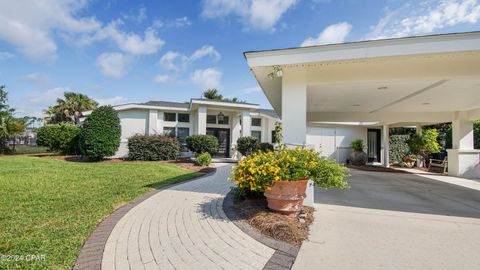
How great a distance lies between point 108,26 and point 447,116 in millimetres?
16321

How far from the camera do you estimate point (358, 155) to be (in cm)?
1396

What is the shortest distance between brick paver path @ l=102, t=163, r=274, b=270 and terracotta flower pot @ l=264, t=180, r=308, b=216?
0.75 metres

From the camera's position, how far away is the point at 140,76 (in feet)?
50.5

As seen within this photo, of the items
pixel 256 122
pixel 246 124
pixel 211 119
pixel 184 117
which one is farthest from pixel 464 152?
pixel 184 117

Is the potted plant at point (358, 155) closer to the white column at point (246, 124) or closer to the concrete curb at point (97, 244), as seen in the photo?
the white column at point (246, 124)

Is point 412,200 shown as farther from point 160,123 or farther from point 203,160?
point 160,123

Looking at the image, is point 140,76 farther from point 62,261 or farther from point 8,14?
point 62,261

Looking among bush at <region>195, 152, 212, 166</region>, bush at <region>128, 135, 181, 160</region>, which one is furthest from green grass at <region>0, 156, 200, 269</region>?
bush at <region>128, 135, 181, 160</region>

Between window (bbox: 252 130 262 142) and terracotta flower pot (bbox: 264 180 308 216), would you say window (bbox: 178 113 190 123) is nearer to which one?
window (bbox: 252 130 262 142)

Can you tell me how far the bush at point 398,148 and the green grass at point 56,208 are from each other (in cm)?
1528

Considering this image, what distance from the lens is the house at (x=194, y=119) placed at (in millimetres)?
14523

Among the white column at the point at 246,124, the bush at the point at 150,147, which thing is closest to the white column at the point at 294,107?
the bush at the point at 150,147

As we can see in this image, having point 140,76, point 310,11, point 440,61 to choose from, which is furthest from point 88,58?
point 440,61

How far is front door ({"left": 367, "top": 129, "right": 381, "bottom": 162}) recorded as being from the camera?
16312 mm
